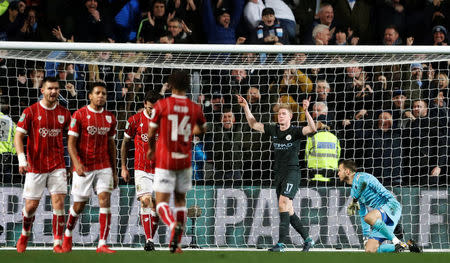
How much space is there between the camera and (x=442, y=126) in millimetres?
10727

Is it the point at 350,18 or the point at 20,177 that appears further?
the point at 350,18

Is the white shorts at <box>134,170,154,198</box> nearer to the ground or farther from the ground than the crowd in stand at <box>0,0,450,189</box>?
nearer to the ground

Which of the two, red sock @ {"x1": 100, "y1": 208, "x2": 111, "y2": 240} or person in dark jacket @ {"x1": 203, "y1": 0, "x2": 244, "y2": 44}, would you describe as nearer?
red sock @ {"x1": 100, "y1": 208, "x2": 111, "y2": 240}

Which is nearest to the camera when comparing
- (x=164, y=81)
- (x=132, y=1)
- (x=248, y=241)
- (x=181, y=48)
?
(x=181, y=48)

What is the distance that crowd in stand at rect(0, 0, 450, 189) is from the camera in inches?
419

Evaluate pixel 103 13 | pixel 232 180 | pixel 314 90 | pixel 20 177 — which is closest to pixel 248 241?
pixel 232 180

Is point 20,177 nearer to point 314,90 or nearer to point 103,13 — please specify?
point 103,13

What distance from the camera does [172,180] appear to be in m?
6.86

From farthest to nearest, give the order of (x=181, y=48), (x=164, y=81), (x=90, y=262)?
(x=164, y=81), (x=181, y=48), (x=90, y=262)

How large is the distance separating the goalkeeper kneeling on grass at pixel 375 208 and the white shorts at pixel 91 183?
2972mm

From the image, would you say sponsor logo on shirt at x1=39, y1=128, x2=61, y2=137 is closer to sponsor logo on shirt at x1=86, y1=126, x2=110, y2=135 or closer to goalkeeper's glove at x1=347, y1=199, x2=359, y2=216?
sponsor logo on shirt at x1=86, y1=126, x2=110, y2=135

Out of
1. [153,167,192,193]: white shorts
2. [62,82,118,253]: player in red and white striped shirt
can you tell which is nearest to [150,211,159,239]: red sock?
[62,82,118,253]: player in red and white striped shirt

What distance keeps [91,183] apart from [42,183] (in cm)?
53

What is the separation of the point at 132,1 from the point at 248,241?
4.17 meters
